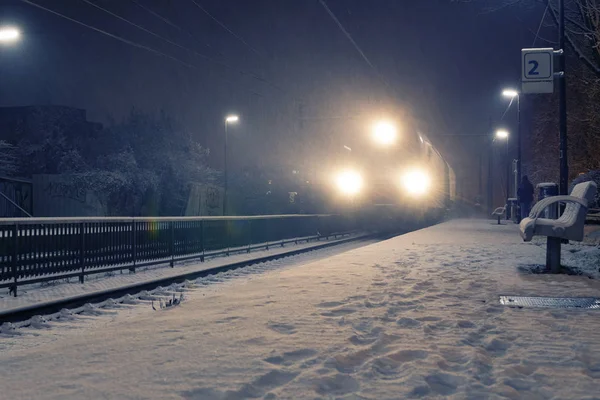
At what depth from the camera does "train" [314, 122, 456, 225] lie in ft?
75.1

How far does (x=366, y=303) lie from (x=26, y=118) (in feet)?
170

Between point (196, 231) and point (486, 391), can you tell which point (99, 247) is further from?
point (486, 391)

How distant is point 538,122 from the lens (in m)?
42.8

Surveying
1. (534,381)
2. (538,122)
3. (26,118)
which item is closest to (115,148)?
(26,118)

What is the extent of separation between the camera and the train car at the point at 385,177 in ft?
75.1

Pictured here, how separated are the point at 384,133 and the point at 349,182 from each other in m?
3.28

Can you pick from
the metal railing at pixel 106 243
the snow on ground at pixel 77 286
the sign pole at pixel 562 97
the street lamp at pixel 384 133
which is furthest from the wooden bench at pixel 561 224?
the street lamp at pixel 384 133

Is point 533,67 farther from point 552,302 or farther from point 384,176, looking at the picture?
point 384,176

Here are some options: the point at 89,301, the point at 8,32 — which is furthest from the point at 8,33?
the point at 89,301

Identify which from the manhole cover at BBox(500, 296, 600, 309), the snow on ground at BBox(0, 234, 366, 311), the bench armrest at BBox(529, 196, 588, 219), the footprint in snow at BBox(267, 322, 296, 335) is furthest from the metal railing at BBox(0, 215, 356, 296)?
the bench armrest at BBox(529, 196, 588, 219)

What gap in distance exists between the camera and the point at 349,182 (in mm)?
25000

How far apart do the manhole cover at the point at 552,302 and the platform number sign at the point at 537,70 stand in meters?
5.82

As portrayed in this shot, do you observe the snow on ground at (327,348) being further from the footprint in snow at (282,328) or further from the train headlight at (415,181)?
the train headlight at (415,181)

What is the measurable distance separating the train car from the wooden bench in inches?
551
